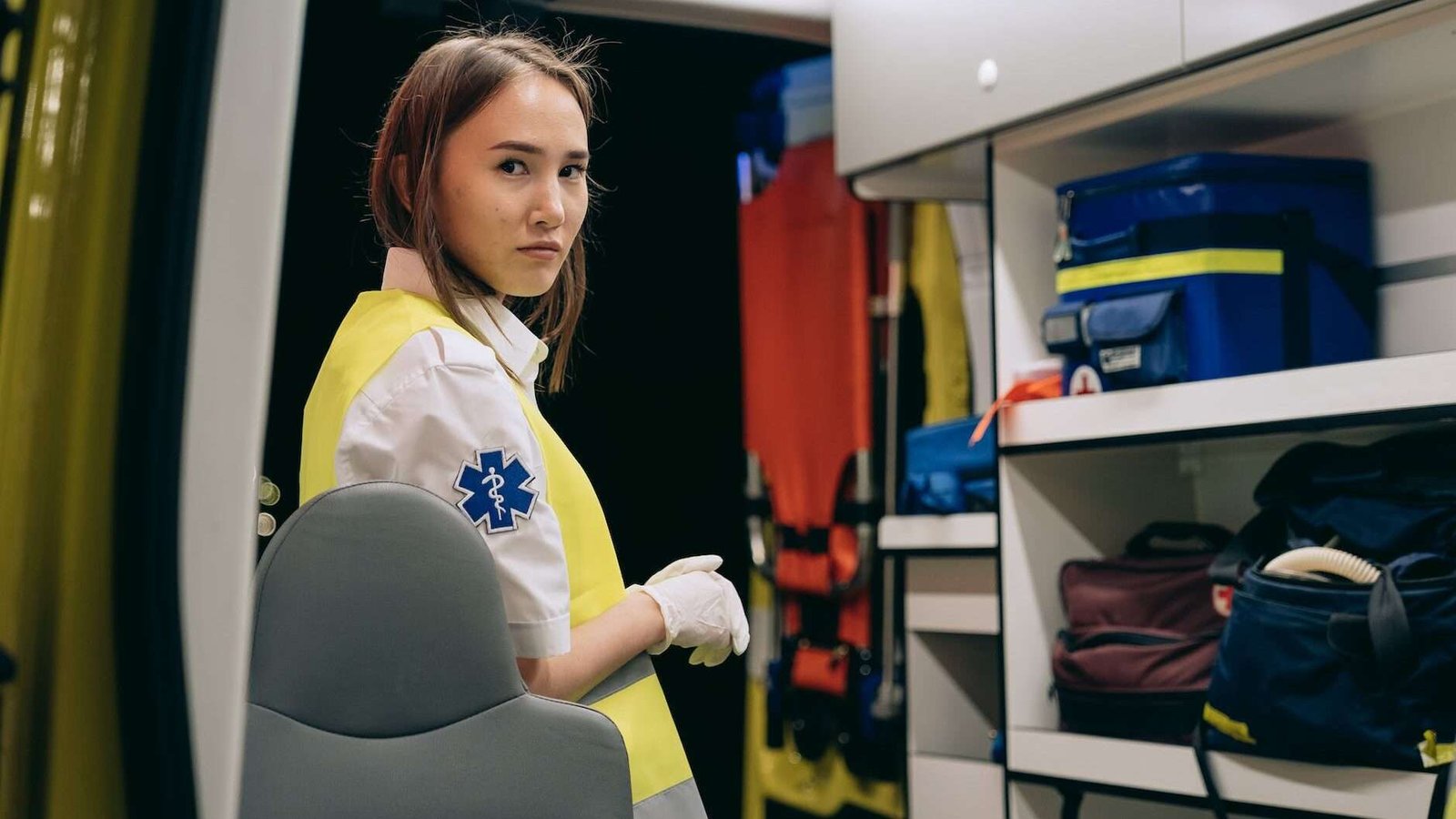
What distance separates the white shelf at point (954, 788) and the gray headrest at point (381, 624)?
1.81 meters

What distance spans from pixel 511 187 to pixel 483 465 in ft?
1.07

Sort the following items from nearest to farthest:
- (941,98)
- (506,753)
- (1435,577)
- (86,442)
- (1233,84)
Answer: (86,442)
(506,753)
(1435,577)
(1233,84)
(941,98)

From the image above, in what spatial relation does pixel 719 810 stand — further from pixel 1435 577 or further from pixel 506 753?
pixel 506 753

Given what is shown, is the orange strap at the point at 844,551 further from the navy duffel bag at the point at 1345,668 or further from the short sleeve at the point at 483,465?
the short sleeve at the point at 483,465

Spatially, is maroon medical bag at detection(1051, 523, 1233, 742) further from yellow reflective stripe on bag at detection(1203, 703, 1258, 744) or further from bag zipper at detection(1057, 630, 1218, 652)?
yellow reflective stripe on bag at detection(1203, 703, 1258, 744)

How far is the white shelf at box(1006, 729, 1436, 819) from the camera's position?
186cm

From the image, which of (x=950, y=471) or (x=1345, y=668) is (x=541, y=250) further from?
(x=950, y=471)

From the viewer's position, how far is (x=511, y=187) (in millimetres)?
1322

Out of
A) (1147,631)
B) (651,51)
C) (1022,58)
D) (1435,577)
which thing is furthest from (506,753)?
(651,51)

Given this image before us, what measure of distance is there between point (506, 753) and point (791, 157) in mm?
2679

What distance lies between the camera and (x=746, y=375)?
3.45m

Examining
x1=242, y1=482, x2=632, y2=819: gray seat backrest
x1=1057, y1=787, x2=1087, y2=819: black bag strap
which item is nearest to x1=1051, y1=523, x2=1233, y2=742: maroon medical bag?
x1=1057, y1=787, x2=1087, y2=819: black bag strap

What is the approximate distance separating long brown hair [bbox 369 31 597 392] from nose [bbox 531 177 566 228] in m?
0.08

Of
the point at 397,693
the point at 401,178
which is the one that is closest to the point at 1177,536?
the point at 401,178
